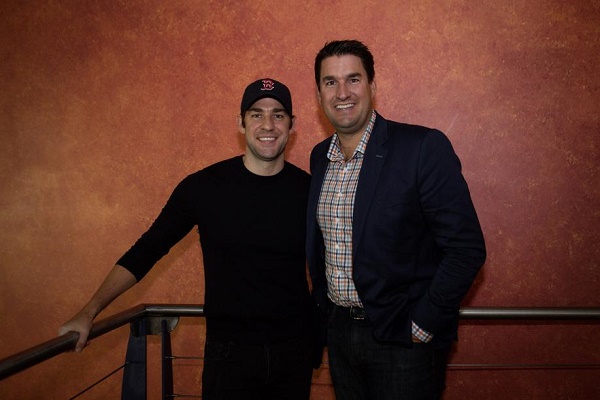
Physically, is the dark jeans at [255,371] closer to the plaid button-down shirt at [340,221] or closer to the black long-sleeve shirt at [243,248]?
the black long-sleeve shirt at [243,248]

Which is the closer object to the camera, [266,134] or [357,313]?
[357,313]

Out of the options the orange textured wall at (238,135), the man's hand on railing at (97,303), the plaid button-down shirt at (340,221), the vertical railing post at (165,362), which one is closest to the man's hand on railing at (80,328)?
the man's hand on railing at (97,303)

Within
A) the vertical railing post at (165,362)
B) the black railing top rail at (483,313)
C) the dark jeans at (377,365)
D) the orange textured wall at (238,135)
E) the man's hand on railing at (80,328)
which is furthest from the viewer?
the orange textured wall at (238,135)

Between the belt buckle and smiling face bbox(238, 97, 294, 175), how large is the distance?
0.67 m

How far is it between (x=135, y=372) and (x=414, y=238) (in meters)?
1.17

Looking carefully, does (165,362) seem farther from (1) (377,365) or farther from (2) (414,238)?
(2) (414,238)

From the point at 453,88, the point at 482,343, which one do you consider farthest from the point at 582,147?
the point at 482,343

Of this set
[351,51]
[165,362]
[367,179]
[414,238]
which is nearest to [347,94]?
[351,51]

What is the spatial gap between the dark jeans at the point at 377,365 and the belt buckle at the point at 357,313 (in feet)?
0.06

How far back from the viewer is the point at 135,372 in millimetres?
1619

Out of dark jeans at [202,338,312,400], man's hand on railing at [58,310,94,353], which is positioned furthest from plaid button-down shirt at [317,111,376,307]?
man's hand on railing at [58,310,94,353]

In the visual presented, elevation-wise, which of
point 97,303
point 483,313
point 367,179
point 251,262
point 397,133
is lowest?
point 483,313

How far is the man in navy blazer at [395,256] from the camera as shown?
1.35 meters

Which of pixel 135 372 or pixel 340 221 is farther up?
pixel 340 221
